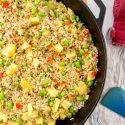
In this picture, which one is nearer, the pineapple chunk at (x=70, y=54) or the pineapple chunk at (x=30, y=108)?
the pineapple chunk at (x=30, y=108)

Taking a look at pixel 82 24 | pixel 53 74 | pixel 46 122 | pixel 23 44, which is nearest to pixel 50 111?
pixel 46 122

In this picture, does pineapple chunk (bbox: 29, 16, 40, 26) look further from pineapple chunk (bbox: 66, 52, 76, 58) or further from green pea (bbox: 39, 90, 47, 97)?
green pea (bbox: 39, 90, 47, 97)

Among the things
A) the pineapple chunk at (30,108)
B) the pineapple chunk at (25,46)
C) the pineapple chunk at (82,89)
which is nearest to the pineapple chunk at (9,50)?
the pineapple chunk at (25,46)

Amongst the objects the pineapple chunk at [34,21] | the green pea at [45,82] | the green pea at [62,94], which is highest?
the pineapple chunk at [34,21]

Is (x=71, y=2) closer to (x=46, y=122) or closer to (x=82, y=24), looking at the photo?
(x=82, y=24)

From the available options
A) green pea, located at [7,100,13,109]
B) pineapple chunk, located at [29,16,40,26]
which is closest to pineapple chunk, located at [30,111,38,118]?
green pea, located at [7,100,13,109]

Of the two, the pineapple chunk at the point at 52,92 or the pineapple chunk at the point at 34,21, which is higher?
the pineapple chunk at the point at 34,21

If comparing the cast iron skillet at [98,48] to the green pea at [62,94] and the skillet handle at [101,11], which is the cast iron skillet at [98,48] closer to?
the skillet handle at [101,11]
